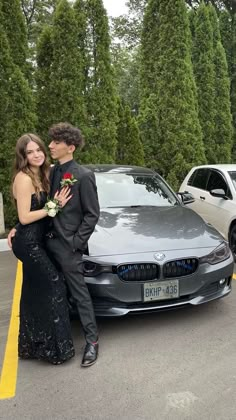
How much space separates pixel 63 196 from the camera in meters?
2.79

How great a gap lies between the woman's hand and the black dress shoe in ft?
3.78

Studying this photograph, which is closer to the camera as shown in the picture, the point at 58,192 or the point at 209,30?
the point at 58,192

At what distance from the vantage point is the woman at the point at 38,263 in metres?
2.74

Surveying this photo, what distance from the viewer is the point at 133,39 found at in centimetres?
2023

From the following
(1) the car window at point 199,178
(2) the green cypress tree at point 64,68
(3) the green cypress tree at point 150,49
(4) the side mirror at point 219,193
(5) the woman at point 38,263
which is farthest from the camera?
(3) the green cypress tree at point 150,49

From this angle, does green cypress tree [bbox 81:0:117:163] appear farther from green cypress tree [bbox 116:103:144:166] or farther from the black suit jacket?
the black suit jacket

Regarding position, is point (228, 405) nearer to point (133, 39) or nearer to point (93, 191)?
point (93, 191)

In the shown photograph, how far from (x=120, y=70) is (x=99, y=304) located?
20.2 m

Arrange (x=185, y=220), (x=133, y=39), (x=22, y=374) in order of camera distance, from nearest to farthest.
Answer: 1. (x=22, y=374)
2. (x=185, y=220)
3. (x=133, y=39)

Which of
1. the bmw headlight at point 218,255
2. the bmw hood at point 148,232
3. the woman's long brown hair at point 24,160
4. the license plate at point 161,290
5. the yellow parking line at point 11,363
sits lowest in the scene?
the yellow parking line at point 11,363

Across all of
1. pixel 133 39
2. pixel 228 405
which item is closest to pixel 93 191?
pixel 228 405

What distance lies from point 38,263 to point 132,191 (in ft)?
7.25

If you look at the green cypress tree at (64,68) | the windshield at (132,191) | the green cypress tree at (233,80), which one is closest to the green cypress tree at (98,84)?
the green cypress tree at (64,68)

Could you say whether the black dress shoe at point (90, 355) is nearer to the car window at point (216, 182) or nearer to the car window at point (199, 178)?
the car window at point (216, 182)
